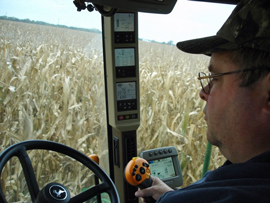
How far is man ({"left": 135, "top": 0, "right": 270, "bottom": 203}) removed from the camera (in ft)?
Answer: 2.94

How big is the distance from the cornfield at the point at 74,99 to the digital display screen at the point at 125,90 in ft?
0.72

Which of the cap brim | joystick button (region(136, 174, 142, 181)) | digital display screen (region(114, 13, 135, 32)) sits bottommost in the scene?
joystick button (region(136, 174, 142, 181))

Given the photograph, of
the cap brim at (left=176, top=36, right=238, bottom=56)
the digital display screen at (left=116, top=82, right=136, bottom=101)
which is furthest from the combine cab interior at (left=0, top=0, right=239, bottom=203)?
the cap brim at (left=176, top=36, right=238, bottom=56)

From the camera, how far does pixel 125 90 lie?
2.31m

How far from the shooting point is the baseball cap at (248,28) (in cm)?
92

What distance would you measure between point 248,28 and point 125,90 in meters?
1.45

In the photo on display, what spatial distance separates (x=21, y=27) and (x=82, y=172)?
126 cm

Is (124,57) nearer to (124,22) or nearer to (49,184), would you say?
(124,22)

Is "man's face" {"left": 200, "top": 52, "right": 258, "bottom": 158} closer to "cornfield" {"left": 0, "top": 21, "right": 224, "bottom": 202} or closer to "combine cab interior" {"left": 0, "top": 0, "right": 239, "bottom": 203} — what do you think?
"combine cab interior" {"left": 0, "top": 0, "right": 239, "bottom": 203}

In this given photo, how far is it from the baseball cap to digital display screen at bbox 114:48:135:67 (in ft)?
4.12

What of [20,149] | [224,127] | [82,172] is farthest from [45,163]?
[224,127]

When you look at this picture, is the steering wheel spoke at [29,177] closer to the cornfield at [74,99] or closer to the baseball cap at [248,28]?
the cornfield at [74,99]

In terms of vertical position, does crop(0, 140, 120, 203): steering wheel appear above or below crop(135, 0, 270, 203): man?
below

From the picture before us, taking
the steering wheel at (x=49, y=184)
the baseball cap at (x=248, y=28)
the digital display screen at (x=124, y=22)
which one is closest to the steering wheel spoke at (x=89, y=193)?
the steering wheel at (x=49, y=184)
